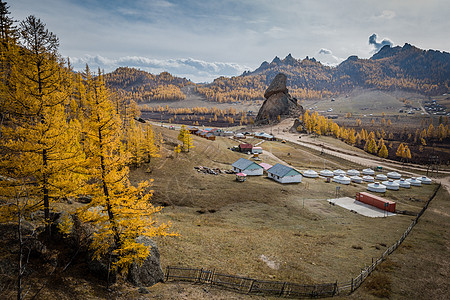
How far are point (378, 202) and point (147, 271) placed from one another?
51.4m

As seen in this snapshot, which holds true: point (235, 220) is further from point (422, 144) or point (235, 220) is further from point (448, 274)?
point (422, 144)

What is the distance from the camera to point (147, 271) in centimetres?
1725

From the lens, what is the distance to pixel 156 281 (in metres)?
17.5

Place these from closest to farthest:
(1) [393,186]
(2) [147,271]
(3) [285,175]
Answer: (2) [147,271] < (3) [285,175] < (1) [393,186]

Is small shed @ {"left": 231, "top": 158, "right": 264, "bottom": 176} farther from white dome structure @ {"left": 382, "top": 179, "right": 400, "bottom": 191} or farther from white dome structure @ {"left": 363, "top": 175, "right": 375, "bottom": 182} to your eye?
white dome structure @ {"left": 382, "top": 179, "right": 400, "bottom": 191}

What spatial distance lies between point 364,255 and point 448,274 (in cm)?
736

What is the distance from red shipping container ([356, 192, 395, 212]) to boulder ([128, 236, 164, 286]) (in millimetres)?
49952

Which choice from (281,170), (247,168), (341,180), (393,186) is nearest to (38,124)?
(247,168)

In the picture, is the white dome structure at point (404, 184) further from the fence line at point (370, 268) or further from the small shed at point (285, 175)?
the fence line at point (370, 268)

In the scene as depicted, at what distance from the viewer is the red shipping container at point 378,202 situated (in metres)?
48.5

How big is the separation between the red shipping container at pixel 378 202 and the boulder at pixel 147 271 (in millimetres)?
49952

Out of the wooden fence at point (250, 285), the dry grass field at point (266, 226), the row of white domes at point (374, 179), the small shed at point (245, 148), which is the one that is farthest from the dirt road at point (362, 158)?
the wooden fence at point (250, 285)

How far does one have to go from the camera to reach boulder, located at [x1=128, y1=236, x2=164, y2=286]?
1659 cm

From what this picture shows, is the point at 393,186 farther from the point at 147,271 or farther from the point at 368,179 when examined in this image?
the point at 147,271
